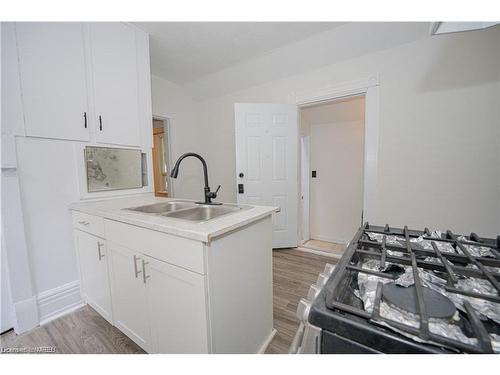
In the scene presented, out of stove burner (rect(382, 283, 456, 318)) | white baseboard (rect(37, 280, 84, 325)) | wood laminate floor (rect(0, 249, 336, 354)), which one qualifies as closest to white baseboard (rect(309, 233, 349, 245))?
wood laminate floor (rect(0, 249, 336, 354))

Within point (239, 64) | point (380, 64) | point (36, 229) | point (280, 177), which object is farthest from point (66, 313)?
point (380, 64)

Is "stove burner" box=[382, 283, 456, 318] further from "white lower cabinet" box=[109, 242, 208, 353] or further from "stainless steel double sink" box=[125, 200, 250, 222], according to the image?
"stainless steel double sink" box=[125, 200, 250, 222]

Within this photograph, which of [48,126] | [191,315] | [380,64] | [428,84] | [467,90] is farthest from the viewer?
[380,64]

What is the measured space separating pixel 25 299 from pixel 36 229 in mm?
479

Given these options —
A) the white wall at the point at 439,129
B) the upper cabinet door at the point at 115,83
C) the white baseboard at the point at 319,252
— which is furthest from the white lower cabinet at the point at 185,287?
the white wall at the point at 439,129

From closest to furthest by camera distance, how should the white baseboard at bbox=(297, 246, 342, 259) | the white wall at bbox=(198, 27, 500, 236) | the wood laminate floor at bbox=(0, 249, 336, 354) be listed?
the wood laminate floor at bbox=(0, 249, 336, 354)
the white wall at bbox=(198, 27, 500, 236)
the white baseboard at bbox=(297, 246, 342, 259)

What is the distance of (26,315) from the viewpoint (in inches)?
54.9

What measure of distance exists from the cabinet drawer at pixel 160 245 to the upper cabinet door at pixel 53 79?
2.96 ft

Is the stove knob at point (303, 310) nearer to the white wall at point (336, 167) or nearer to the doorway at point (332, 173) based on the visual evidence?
the doorway at point (332, 173)

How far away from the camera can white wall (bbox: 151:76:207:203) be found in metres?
2.97

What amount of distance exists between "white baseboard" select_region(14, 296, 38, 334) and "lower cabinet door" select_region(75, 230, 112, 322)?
0.90 feet

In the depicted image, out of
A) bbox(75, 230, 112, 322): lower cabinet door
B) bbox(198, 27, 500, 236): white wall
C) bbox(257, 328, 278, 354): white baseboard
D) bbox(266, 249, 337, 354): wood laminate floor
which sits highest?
bbox(198, 27, 500, 236): white wall

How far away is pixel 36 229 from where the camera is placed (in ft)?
4.82
